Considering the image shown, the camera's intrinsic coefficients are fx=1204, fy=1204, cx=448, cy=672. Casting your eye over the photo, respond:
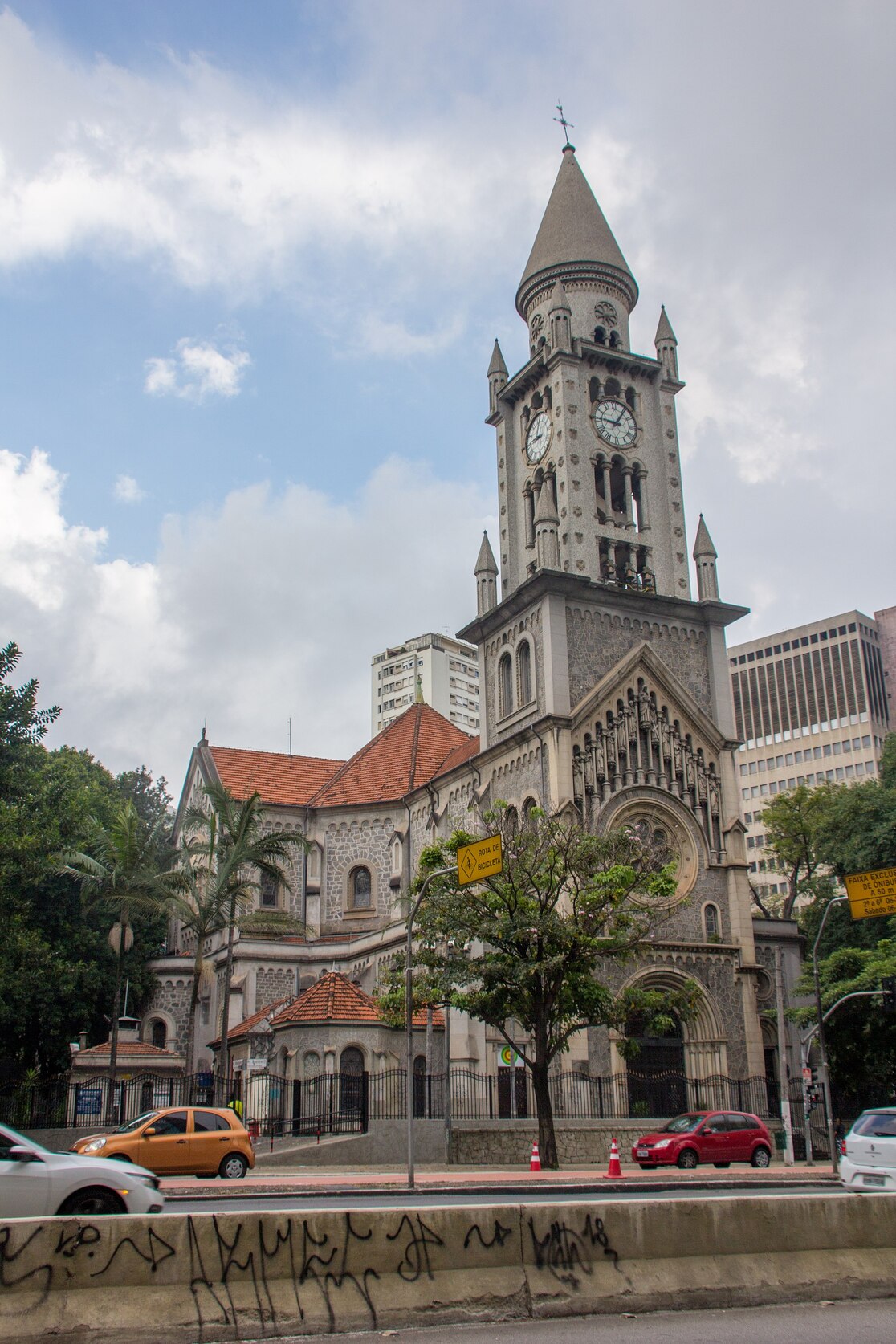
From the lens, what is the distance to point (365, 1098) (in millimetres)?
30797

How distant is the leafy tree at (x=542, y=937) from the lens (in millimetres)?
28297

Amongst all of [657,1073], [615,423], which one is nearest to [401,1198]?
[657,1073]

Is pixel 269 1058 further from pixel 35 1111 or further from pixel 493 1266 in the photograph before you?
pixel 493 1266

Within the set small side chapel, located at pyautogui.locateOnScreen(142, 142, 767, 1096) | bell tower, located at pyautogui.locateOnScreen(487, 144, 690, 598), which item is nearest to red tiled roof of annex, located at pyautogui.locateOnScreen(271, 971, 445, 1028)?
small side chapel, located at pyautogui.locateOnScreen(142, 142, 767, 1096)

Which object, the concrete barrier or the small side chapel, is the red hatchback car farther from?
the concrete barrier

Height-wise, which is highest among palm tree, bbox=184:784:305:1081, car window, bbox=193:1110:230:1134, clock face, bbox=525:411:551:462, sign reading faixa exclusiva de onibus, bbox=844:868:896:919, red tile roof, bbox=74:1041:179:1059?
clock face, bbox=525:411:551:462

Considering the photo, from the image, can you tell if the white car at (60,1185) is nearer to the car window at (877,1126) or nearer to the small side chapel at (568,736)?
the car window at (877,1126)

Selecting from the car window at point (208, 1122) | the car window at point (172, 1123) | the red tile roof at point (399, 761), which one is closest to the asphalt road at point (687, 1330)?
the car window at point (172, 1123)

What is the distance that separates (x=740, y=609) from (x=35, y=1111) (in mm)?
28865

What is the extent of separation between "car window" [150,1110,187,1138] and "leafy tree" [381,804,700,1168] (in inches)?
324

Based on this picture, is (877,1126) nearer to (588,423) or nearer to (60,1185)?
(60,1185)

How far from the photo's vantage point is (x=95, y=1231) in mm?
7988

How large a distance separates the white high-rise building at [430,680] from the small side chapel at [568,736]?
75950 millimetres

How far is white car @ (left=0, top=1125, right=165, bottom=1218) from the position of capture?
460 inches
